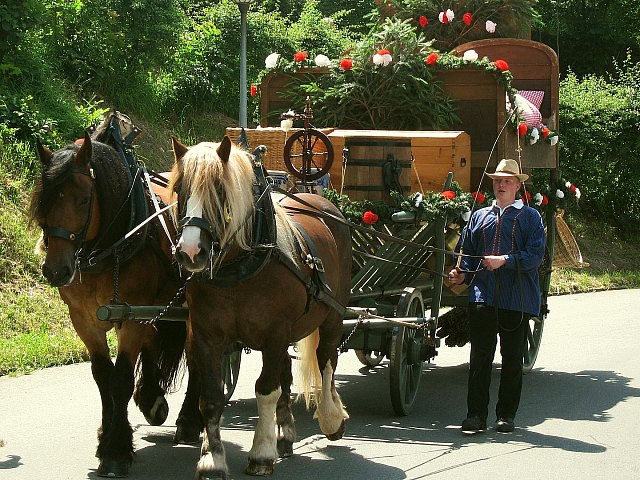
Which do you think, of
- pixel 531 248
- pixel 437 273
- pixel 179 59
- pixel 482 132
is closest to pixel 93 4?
pixel 179 59

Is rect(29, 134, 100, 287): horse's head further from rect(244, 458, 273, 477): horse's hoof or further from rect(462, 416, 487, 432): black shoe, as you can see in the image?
rect(462, 416, 487, 432): black shoe

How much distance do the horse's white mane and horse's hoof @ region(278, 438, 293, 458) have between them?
5.11 ft

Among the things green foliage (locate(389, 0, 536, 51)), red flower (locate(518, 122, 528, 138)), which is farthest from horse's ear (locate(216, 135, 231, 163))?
green foliage (locate(389, 0, 536, 51))

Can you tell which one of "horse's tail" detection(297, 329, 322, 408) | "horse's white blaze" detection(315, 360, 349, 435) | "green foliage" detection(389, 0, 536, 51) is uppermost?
"green foliage" detection(389, 0, 536, 51)

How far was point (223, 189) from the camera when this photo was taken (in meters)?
5.72

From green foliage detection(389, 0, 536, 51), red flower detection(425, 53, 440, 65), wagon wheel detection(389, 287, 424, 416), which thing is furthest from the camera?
green foliage detection(389, 0, 536, 51)

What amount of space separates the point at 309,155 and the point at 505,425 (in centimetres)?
257

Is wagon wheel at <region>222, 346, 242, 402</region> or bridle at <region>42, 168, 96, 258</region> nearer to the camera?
bridle at <region>42, 168, 96, 258</region>

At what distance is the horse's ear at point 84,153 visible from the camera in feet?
19.9

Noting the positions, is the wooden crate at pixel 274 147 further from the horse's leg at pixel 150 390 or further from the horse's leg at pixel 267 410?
the horse's leg at pixel 267 410

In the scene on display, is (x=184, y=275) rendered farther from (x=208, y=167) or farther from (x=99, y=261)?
(x=208, y=167)

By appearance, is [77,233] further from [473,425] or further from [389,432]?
[473,425]

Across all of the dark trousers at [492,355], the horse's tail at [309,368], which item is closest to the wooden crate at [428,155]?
the dark trousers at [492,355]

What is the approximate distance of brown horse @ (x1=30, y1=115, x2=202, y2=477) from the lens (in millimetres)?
5980
